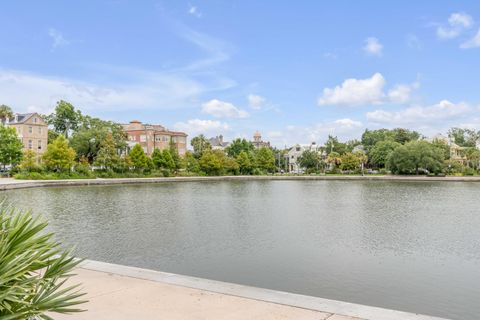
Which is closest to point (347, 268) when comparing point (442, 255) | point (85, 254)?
point (442, 255)

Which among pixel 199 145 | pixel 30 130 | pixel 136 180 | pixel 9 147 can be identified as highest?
pixel 30 130

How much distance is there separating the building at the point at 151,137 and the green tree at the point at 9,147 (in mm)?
28780

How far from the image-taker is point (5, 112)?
73250 mm

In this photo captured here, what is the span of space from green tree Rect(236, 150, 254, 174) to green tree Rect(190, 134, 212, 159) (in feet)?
25.2

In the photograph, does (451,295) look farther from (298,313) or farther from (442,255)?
(298,313)

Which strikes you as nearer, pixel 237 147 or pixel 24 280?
pixel 24 280

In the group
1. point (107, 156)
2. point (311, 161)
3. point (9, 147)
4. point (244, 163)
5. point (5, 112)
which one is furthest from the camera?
point (311, 161)

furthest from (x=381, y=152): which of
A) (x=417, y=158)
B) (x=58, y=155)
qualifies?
(x=58, y=155)

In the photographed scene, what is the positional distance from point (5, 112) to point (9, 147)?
21.9 meters

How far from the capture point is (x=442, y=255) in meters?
13.4

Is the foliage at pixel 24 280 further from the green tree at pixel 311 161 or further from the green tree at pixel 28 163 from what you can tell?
the green tree at pixel 311 161

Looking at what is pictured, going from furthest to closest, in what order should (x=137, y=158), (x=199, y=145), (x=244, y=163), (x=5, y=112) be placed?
(x=199, y=145) < (x=244, y=163) < (x=5, y=112) < (x=137, y=158)

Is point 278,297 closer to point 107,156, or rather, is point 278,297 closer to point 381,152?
point 107,156

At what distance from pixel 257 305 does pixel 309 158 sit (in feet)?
293
